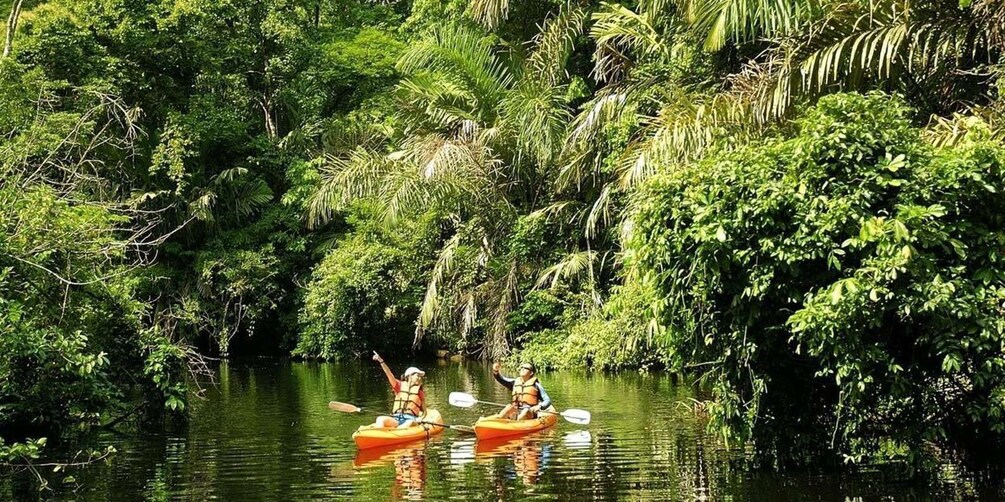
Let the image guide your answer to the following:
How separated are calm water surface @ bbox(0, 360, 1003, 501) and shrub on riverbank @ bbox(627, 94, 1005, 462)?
76 centimetres

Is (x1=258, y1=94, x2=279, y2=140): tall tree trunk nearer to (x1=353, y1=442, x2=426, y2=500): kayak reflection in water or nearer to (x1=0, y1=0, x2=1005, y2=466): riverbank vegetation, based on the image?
(x1=0, y1=0, x2=1005, y2=466): riverbank vegetation

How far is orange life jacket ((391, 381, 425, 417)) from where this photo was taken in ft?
47.8

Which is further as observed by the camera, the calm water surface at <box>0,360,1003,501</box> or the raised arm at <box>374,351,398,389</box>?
the raised arm at <box>374,351,398,389</box>

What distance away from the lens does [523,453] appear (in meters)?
12.8

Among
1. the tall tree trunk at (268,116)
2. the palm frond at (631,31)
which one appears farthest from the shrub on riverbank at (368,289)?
the palm frond at (631,31)

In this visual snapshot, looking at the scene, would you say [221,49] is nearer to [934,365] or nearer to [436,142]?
[436,142]

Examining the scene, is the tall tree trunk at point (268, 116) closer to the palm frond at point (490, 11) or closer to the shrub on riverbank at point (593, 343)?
the palm frond at point (490, 11)

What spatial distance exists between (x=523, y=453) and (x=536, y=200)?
15.8m

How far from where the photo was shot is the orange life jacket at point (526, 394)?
15.5 m

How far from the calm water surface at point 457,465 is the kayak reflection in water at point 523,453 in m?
0.02

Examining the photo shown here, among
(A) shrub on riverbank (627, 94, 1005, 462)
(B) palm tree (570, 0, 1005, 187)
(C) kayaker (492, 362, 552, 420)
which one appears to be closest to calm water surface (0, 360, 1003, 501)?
(C) kayaker (492, 362, 552, 420)

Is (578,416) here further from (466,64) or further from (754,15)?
(466,64)

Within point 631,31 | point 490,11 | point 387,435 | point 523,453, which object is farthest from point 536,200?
point 523,453

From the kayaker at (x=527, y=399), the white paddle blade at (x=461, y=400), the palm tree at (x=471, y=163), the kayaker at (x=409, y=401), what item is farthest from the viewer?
the palm tree at (x=471, y=163)
